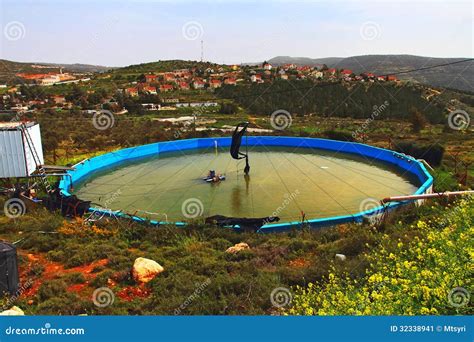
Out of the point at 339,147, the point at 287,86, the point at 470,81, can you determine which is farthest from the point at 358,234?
the point at 470,81

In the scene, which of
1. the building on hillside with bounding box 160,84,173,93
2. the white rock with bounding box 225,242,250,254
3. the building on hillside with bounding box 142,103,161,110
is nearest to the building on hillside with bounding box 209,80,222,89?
the building on hillside with bounding box 160,84,173,93

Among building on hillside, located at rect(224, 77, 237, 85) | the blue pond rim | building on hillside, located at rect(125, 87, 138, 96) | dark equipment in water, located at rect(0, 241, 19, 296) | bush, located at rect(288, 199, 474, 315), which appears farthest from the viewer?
building on hillside, located at rect(224, 77, 237, 85)

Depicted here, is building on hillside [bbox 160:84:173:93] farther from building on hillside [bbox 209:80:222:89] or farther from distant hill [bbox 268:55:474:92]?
distant hill [bbox 268:55:474:92]

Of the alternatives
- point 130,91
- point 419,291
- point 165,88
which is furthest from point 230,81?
point 419,291

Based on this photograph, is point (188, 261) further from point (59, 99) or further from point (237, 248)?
point (59, 99)

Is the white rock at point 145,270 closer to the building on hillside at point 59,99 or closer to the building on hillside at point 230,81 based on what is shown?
the building on hillside at point 59,99
